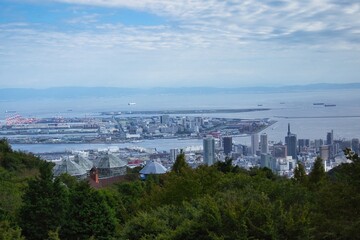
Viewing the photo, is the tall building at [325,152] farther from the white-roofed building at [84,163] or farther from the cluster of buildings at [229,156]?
the white-roofed building at [84,163]

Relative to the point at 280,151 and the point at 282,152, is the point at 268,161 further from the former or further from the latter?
the point at 280,151

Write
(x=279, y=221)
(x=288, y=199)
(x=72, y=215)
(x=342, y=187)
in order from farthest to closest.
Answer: (x=72, y=215) → (x=288, y=199) → (x=342, y=187) → (x=279, y=221)

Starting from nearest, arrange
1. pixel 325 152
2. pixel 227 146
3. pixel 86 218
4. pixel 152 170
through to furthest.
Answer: pixel 86 218, pixel 152 170, pixel 325 152, pixel 227 146

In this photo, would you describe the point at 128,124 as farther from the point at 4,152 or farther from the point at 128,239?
the point at 128,239

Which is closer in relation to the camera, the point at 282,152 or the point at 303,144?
the point at 282,152

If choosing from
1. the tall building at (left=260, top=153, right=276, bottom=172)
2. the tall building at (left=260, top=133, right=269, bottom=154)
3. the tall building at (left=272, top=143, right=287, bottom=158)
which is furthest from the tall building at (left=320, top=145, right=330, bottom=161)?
the tall building at (left=260, top=133, right=269, bottom=154)

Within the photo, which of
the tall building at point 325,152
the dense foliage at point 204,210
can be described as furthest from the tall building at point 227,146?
the dense foliage at point 204,210

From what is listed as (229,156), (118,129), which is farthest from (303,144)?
(118,129)

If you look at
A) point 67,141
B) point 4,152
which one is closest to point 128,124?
point 67,141
